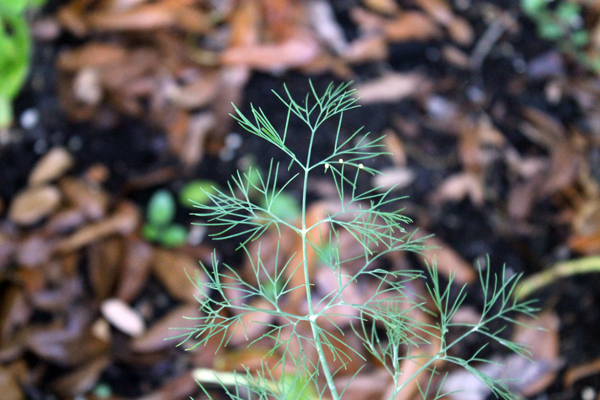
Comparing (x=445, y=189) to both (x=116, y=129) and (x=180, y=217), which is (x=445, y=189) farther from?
(x=116, y=129)

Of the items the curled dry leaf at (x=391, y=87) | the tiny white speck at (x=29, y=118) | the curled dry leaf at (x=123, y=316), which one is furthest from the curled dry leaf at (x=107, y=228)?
the curled dry leaf at (x=391, y=87)

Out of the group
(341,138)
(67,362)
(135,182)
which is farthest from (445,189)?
(67,362)

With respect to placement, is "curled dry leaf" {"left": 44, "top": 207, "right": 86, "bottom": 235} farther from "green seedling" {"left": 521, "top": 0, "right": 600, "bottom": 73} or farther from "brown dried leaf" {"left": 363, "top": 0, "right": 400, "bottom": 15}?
"green seedling" {"left": 521, "top": 0, "right": 600, "bottom": 73}

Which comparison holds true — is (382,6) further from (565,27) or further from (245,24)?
(565,27)

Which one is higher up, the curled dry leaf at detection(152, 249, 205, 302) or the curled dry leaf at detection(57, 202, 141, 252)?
the curled dry leaf at detection(57, 202, 141, 252)

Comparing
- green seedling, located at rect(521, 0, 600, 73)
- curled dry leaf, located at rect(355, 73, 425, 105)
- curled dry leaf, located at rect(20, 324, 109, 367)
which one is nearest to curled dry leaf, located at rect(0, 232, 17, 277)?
curled dry leaf, located at rect(20, 324, 109, 367)

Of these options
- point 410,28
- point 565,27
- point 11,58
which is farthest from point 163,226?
point 565,27

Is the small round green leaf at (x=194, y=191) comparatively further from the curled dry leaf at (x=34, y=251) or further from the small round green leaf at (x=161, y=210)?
the curled dry leaf at (x=34, y=251)
